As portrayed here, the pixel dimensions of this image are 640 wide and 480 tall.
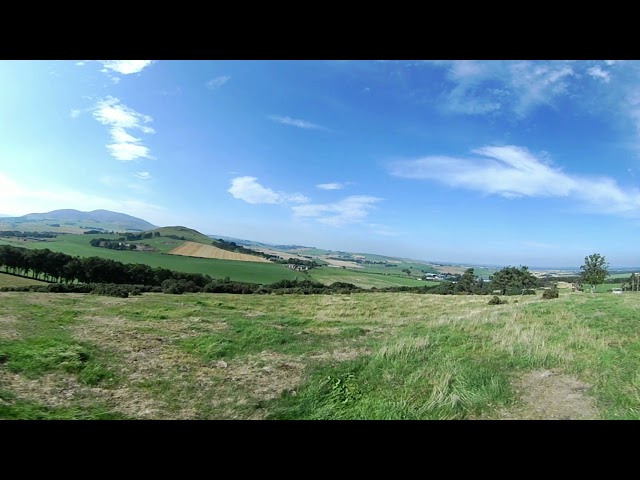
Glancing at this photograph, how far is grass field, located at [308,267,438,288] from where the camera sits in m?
4.86

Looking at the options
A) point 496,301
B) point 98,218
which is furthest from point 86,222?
point 496,301

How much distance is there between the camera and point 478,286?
472cm

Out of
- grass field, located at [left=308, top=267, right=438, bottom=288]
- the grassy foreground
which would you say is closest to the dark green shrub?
the grassy foreground

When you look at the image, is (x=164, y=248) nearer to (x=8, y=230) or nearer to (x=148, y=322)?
(x=148, y=322)

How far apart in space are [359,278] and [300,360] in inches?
88.1

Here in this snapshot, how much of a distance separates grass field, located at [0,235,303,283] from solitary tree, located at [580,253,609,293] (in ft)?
13.5

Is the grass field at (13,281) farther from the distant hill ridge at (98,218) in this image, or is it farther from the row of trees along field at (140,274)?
the distant hill ridge at (98,218)

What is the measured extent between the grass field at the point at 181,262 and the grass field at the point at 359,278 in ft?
1.34

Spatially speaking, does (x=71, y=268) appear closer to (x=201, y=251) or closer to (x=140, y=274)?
(x=140, y=274)

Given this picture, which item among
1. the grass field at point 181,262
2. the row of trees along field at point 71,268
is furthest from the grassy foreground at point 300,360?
the grass field at point 181,262

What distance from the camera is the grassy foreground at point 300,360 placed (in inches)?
99.2

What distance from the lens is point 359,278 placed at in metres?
5.14

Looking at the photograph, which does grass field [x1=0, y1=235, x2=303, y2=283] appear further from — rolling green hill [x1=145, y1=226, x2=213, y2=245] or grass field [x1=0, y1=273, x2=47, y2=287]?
grass field [x1=0, y1=273, x2=47, y2=287]
